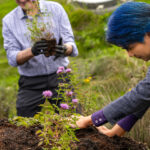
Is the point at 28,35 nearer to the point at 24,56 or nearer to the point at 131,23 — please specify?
the point at 24,56

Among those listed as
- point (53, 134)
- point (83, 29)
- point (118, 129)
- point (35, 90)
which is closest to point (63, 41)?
point (35, 90)

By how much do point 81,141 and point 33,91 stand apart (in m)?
1.74

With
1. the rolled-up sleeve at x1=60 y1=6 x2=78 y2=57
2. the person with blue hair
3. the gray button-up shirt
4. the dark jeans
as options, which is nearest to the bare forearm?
the gray button-up shirt

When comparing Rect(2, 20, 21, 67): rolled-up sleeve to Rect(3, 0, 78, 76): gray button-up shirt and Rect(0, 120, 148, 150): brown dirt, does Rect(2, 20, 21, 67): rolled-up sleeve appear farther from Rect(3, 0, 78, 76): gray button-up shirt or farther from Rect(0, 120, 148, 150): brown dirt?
Rect(0, 120, 148, 150): brown dirt

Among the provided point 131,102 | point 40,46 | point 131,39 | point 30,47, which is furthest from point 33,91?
point 131,39

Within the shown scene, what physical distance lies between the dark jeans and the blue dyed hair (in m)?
1.84

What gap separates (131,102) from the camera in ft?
6.74

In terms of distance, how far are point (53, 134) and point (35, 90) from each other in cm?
186

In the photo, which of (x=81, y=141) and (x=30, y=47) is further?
(x=30, y=47)

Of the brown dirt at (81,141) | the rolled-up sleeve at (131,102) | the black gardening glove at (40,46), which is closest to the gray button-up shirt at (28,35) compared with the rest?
the black gardening glove at (40,46)

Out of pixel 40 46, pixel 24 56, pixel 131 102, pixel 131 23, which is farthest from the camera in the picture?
pixel 24 56

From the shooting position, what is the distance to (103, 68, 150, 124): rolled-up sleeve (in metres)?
2.00

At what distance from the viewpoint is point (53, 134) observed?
6.64 ft

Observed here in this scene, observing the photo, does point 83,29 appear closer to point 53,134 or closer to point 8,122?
point 8,122
